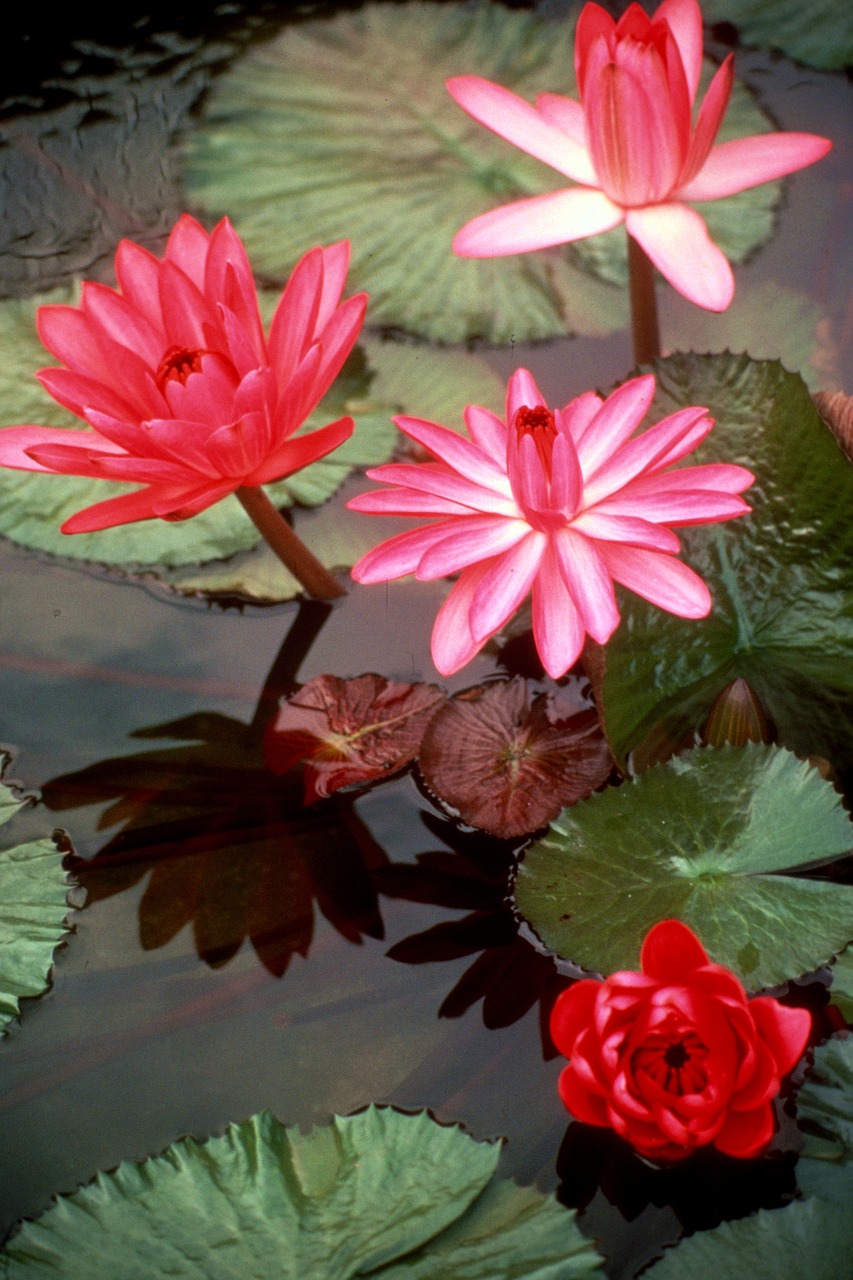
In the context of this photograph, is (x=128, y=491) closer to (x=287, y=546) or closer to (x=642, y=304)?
(x=287, y=546)

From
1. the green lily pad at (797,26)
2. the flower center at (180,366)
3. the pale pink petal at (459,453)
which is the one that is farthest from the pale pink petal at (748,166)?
the green lily pad at (797,26)

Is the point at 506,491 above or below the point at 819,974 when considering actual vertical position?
above

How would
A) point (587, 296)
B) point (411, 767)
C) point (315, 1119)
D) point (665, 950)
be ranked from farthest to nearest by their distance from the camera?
point (587, 296) < point (411, 767) < point (315, 1119) < point (665, 950)

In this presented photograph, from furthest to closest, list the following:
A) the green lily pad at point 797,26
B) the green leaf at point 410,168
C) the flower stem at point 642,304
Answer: the green lily pad at point 797,26 < the green leaf at point 410,168 < the flower stem at point 642,304

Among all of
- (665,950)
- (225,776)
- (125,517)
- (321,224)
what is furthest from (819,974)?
(321,224)

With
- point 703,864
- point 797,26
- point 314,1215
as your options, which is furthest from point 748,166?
point 314,1215

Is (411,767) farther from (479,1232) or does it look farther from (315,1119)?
(479,1232)

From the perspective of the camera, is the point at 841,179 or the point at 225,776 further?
the point at 841,179

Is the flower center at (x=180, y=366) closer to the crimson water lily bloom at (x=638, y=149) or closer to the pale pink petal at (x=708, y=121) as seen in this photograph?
the crimson water lily bloom at (x=638, y=149)
